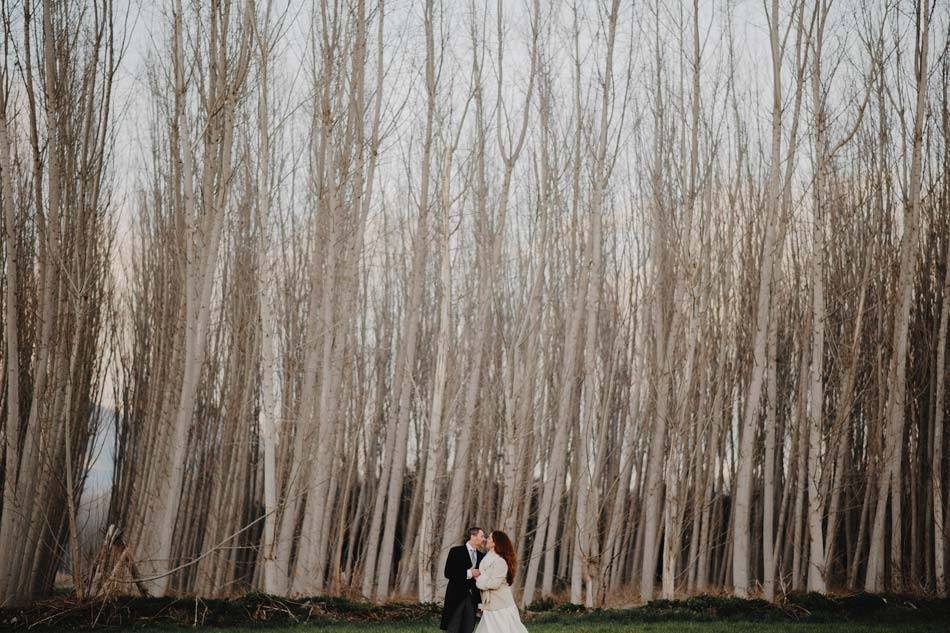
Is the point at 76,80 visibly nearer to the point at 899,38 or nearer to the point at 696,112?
the point at 696,112

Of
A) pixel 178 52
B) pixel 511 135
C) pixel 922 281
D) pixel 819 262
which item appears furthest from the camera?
pixel 922 281

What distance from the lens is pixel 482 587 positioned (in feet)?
20.1

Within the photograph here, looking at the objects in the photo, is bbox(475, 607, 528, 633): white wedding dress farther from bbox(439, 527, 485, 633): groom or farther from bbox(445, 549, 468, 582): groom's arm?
bbox(445, 549, 468, 582): groom's arm

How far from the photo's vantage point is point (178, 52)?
8570 millimetres

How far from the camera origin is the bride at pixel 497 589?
613 centimetres

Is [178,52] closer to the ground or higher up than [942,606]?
higher up

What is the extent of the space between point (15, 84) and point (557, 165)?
700 centimetres

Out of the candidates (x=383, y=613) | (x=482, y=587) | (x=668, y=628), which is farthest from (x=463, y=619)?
(x=383, y=613)

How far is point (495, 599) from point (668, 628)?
271cm

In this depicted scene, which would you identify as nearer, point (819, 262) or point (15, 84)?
point (15, 84)

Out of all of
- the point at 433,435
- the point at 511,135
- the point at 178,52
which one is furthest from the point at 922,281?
the point at 178,52

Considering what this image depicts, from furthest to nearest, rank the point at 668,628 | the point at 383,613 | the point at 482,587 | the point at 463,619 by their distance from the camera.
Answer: the point at 383,613 < the point at 668,628 < the point at 463,619 < the point at 482,587

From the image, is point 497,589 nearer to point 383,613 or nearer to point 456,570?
point 456,570

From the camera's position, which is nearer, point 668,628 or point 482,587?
point 482,587
